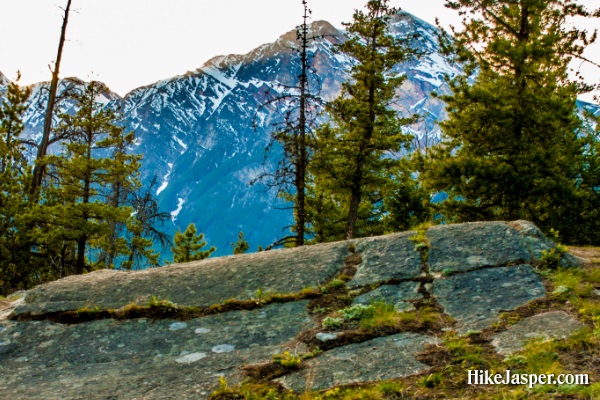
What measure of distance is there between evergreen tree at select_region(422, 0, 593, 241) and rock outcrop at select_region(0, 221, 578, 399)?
496 inches

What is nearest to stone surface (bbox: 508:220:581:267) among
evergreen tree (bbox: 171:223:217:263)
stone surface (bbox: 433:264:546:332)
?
stone surface (bbox: 433:264:546:332)

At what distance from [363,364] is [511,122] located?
1680 centimetres

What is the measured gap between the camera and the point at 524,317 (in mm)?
3986

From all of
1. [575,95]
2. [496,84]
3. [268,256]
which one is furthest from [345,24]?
[268,256]

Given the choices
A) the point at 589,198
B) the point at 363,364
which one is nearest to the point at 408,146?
the point at 589,198

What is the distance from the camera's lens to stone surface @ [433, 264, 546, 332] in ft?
13.6

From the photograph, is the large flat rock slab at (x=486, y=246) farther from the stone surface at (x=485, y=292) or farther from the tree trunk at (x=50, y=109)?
the tree trunk at (x=50, y=109)

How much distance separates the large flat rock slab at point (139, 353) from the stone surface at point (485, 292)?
1.47 meters

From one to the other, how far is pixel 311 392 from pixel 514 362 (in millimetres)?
1510

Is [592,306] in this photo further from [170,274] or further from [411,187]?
[411,187]

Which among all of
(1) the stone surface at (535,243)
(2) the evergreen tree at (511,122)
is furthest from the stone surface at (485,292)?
(2) the evergreen tree at (511,122)

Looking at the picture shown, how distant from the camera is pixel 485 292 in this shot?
4559 mm

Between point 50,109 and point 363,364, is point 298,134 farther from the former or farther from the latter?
point 363,364

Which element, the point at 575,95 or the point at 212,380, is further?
the point at 575,95
